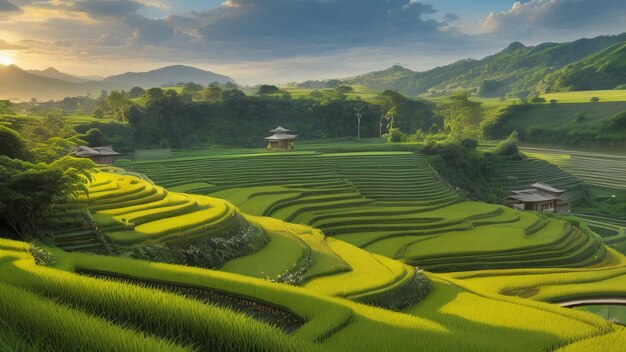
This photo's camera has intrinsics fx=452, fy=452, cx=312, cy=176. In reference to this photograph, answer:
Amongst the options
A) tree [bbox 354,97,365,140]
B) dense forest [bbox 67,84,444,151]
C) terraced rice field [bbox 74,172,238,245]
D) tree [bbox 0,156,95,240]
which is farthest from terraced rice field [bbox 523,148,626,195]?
tree [bbox 0,156,95,240]

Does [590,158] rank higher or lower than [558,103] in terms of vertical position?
lower

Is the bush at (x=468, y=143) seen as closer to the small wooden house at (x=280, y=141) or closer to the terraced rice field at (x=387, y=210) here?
the terraced rice field at (x=387, y=210)

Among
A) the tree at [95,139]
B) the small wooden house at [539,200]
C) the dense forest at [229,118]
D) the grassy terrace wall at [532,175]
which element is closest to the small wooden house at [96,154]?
the tree at [95,139]

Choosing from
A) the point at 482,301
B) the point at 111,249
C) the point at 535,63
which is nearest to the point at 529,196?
the point at 482,301

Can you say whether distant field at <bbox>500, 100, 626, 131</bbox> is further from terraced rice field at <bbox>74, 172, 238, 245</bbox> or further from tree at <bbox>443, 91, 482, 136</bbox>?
terraced rice field at <bbox>74, 172, 238, 245</bbox>

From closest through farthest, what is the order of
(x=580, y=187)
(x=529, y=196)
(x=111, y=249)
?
(x=111, y=249) → (x=529, y=196) → (x=580, y=187)

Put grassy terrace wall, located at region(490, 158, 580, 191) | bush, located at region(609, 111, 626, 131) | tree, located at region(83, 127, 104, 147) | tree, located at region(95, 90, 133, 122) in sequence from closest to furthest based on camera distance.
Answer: tree, located at region(83, 127, 104, 147), grassy terrace wall, located at region(490, 158, 580, 191), bush, located at region(609, 111, 626, 131), tree, located at region(95, 90, 133, 122)

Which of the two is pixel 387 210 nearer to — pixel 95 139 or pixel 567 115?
pixel 95 139

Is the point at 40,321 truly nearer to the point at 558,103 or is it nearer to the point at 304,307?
the point at 304,307
